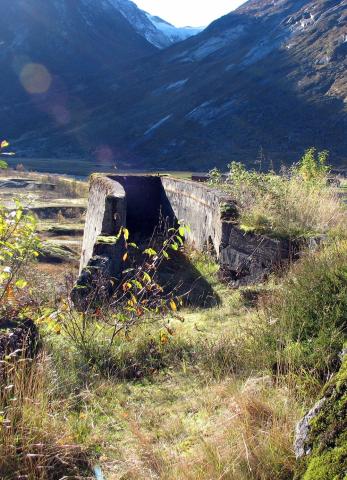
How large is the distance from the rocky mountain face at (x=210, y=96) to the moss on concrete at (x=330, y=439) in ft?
106

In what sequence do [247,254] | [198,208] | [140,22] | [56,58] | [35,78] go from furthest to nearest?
[140,22]
[56,58]
[35,78]
[198,208]
[247,254]

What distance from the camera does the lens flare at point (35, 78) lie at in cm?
10334

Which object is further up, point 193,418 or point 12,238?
point 12,238

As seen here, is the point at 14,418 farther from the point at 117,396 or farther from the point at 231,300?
the point at 231,300

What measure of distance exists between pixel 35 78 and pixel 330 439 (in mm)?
113551

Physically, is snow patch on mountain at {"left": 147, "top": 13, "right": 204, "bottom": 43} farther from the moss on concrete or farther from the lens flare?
the moss on concrete

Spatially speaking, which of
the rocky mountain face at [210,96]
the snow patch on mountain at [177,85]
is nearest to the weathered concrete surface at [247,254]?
the rocky mountain face at [210,96]

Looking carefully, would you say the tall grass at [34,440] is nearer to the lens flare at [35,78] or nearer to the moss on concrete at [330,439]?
the moss on concrete at [330,439]

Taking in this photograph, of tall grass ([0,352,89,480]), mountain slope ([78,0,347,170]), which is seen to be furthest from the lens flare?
tall grass ([0,352,89,480])

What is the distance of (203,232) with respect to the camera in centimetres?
907

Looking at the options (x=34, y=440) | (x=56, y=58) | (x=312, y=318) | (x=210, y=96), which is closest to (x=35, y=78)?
(x=56, y=58)

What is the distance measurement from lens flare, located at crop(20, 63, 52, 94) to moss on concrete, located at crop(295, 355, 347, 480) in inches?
4188

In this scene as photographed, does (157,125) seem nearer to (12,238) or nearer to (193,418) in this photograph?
(12,238)

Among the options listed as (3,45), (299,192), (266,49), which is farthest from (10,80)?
(299,192)
